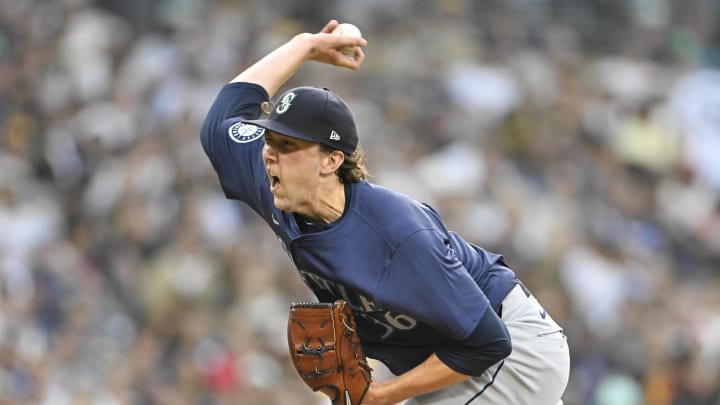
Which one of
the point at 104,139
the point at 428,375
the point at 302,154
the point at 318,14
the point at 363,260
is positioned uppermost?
the point at 302,154

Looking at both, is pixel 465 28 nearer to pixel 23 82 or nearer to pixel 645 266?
pixel 645 266

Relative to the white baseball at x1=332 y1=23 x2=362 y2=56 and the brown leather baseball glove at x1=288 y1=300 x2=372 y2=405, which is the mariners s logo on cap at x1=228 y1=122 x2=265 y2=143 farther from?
the brown leather baseball glove at x1=288 y1=300 x2=372 y2=405

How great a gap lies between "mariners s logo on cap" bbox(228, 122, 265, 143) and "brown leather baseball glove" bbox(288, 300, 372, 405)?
646mm

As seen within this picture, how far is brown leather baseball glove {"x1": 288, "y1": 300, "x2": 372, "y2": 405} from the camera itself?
383 centimetres

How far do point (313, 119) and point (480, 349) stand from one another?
87 centimetres

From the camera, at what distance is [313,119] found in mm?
3705

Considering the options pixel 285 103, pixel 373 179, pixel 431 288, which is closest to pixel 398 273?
pixel 431 288

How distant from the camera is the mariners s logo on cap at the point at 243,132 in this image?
420 cm

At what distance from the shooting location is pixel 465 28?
11.7 metres

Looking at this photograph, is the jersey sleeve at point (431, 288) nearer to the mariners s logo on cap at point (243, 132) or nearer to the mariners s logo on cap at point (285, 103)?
the mariners s logo on cap at point (285, 103)

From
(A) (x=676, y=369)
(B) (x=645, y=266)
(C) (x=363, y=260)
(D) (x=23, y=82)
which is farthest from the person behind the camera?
(D) (x=23, y=82)

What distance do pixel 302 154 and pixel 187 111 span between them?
20.8 ft

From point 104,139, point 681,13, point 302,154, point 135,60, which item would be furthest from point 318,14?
point 302,154

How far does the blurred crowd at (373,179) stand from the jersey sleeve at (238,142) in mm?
3449
